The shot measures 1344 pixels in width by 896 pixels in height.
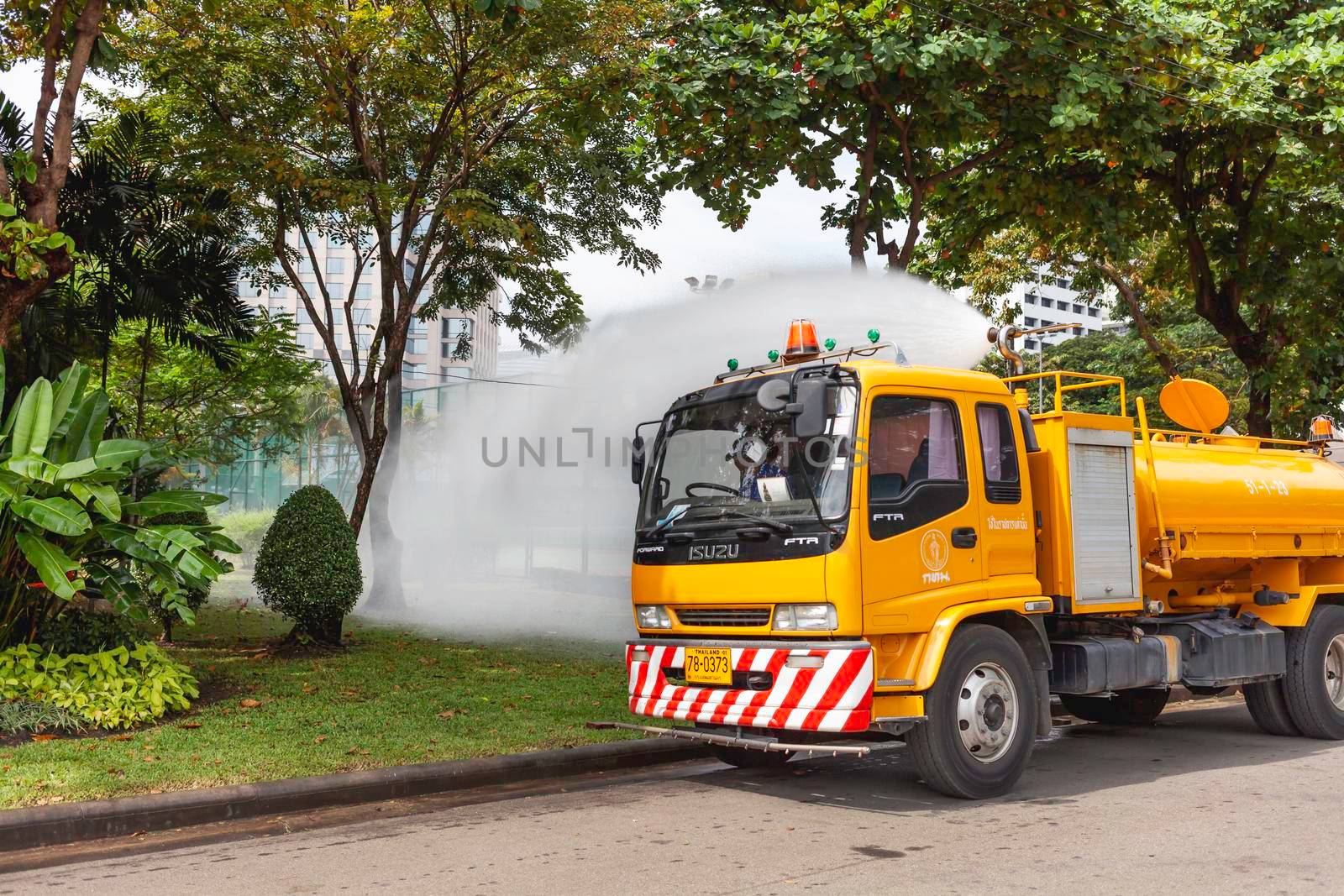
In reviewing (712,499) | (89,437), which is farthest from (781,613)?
(89,437)

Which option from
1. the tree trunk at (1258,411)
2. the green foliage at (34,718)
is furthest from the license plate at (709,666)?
the tree trunk at (1258,411)

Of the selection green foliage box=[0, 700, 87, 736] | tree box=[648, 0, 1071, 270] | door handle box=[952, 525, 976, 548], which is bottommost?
green foliage box=[0, 700, 87, 736]

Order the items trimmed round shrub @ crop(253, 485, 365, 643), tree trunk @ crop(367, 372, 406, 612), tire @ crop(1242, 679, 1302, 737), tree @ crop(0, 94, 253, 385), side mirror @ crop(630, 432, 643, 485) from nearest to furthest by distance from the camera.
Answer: side mirror @ crop(630, 432, 643, 485) → tire @ crop(1242, 679, 1302, 737) → tree @ crop(0, 94, 253, 385) → trimmed round shrub @ crop(253, 485, 365, 643) → tree trunk @ crop(367, 372, 406, 612)

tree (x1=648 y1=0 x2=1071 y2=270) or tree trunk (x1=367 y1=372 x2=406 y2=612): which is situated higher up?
tree (x1=648 y1=0 x2=1071 y2=270)

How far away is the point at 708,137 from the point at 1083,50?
3.70 metres

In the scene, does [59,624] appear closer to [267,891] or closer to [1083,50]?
[267,891]

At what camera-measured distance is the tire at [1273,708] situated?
9.27m

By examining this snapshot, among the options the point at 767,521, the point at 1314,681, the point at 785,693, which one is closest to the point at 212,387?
the point at 767,521

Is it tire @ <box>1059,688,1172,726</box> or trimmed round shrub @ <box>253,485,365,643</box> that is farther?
trimmed round shrub @ <box>253,485,365,643</box>

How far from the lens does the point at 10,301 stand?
8.57 m

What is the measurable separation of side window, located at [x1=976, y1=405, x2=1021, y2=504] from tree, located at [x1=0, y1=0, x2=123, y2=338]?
638 centimetres

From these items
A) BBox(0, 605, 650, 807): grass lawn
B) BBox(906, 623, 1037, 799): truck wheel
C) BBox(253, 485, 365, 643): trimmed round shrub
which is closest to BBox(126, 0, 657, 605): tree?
BBox(253, 485, 365, 643): trimmed round shrub

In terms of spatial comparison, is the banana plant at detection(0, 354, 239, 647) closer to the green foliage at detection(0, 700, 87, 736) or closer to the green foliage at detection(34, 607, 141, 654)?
the green foliage at detection(34, 607, 141, 654)

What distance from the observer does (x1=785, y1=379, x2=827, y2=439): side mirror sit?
6238 mm
